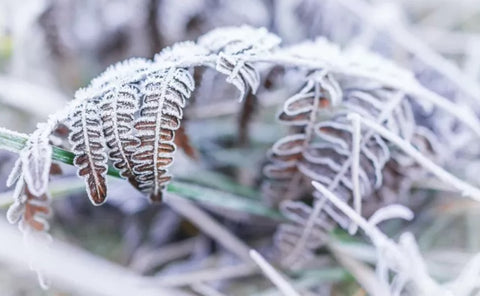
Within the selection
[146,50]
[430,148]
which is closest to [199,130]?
[146,50]

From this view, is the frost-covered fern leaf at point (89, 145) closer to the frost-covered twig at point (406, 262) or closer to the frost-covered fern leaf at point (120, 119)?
the frost-covered fern leaf at point (120, 119)

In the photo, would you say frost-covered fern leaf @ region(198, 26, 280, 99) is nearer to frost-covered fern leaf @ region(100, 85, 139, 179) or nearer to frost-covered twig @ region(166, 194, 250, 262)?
frost-covered fern leaf @ region(100, 85, 139, 179)

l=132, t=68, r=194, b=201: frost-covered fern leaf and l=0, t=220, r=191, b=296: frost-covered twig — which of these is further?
l=0, t=220, r=191, b=296: frost-covered twig

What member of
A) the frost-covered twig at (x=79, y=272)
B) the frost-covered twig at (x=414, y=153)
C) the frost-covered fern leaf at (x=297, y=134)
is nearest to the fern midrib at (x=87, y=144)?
the frost-covered twig at (x=79, y=272)

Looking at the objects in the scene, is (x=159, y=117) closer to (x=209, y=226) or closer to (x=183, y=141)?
(x=183, y=141)

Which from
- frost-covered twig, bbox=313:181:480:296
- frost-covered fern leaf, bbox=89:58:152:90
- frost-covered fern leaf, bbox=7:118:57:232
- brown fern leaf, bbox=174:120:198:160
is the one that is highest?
brown fern leaf, bbox=174:120:198:160

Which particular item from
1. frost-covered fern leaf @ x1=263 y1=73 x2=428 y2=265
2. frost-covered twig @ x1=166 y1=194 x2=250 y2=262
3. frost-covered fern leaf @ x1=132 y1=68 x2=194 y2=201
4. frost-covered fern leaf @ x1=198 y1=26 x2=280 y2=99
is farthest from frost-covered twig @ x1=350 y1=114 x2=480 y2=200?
frost-covered twig @ x1=166 y1=194 x2=250 y2=262

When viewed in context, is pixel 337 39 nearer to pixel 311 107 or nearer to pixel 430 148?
pixel 430 148
